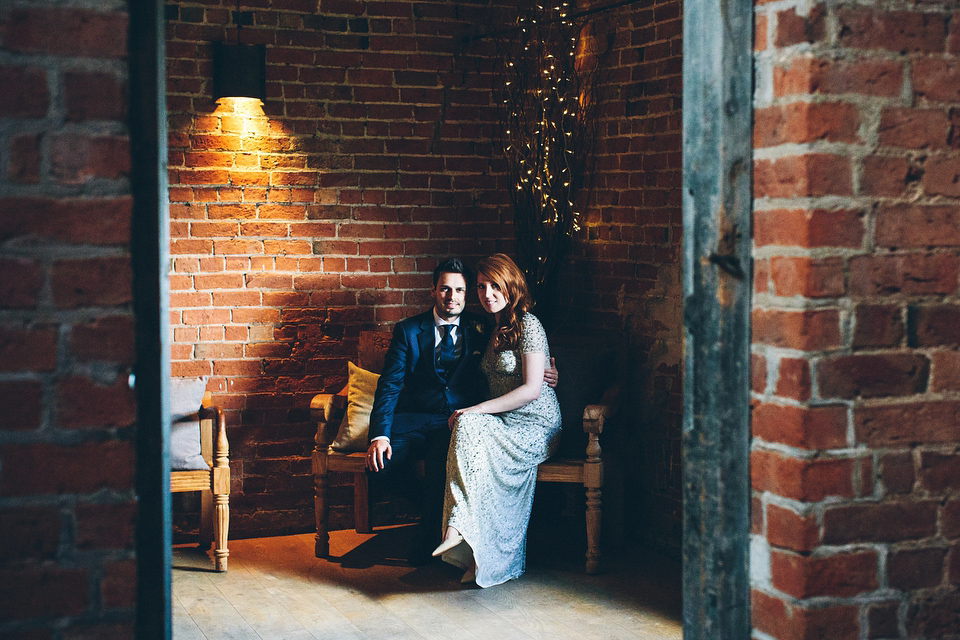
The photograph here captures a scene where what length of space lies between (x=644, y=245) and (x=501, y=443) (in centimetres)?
111

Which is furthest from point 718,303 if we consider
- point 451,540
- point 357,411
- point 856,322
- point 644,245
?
point 357,411

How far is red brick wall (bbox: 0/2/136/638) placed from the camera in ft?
3.75

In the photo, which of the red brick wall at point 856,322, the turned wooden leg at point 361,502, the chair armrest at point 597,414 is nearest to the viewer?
the red brick wall at point 856,322

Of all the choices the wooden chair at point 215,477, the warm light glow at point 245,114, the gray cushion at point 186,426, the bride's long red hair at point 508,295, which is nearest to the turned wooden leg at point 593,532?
the bride's long red hair at point 508,295

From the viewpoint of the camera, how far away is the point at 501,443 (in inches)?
167

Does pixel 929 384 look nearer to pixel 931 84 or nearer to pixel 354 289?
pixel 931 84

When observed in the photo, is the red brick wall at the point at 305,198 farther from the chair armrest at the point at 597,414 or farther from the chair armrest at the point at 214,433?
the chair armrest at the point at 597,414

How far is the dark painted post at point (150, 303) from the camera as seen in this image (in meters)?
1.22

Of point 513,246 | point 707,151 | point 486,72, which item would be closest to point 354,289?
point 513,246

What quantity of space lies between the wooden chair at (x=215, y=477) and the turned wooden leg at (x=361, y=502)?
1.93 ft

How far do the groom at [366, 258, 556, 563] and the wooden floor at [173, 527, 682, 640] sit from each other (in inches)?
12.2

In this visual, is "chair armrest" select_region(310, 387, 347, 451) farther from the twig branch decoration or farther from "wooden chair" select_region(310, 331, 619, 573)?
the twig branch decoration

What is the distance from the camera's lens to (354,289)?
5.00m

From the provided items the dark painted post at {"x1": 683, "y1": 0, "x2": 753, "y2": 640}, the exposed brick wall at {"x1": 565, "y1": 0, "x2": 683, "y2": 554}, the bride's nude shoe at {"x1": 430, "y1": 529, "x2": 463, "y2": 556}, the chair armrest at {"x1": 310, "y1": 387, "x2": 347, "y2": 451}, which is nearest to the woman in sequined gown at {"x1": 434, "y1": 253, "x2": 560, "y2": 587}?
the bride's nude shoe at {"x1": 430, "y1": 529, "x2": 463, "y2": 556}
